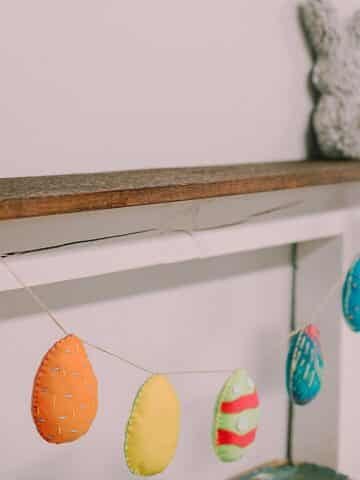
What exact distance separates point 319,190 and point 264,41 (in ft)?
0.64

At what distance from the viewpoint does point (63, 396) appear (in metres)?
0.67

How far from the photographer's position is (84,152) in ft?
2.68

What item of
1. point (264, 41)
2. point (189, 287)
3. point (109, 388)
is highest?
point (264, 41)

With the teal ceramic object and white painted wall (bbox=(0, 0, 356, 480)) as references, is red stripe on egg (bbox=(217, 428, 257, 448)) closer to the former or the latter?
white painted wall (bbox=(0, 0, 356, 480))

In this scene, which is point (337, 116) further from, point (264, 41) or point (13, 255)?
point (13, 255)

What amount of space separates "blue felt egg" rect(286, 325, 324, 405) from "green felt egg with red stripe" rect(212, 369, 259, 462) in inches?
3.5

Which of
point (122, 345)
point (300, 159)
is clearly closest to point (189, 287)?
point (122, 345)

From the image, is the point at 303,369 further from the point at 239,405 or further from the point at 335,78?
the point at 335,78

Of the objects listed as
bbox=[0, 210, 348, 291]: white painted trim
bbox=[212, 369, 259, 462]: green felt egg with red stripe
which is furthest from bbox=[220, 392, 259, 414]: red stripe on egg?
bbox=[0, 210, 348, 291]: white painted trim

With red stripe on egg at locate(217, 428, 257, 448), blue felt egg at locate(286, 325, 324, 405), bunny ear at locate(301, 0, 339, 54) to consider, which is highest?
bunny ear at locate(301, 0, 339, 54)

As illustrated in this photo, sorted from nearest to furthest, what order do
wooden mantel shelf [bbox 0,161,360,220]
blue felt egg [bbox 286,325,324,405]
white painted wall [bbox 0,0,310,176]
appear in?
wooden mantel shelf [bbox 0,161,360,220]
white painted wall [bbox 0,0,310,176]
blue felt egg [bbox 286,325,324,405]

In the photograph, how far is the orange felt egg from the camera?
67 cm

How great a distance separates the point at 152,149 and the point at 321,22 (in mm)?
285

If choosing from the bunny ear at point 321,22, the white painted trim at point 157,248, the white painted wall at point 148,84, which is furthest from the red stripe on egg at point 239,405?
the bunny ear at point 321,22
